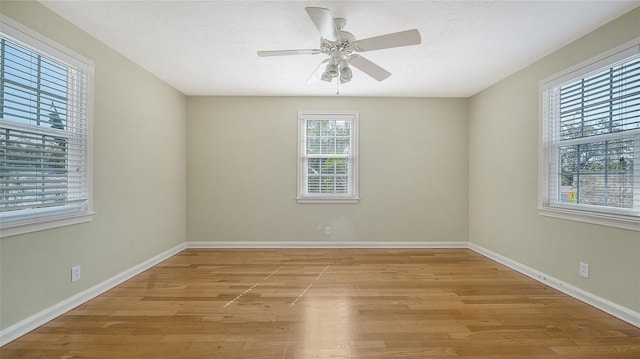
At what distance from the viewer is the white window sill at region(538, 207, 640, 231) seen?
2166 millimetres

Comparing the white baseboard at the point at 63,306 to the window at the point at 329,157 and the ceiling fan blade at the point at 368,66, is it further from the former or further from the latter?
the ceiling fan blade at the point at 368,66

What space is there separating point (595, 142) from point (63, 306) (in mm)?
4798

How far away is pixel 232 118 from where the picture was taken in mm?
4371

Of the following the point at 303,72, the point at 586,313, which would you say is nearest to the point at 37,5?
the point at 303,72

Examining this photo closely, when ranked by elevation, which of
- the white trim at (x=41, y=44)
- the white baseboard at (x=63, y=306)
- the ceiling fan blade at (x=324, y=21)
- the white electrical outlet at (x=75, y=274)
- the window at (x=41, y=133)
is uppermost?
Result: the ceiling fan blade at (x=324, y=21)

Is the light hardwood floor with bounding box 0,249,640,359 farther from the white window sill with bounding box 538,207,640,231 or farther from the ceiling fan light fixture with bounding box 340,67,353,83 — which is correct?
the ceiling fan light fixture with bounding box 340,67,353,83

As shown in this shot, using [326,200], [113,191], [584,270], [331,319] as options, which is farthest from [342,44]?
[584,270]

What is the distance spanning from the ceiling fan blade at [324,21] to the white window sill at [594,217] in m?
2.67

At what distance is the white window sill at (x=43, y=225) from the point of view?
188cm

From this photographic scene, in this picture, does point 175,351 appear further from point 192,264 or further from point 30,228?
point 192,264

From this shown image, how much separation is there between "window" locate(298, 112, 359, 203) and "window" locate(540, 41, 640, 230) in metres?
2.40

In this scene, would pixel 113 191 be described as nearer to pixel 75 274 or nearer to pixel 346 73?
pixel 75 274

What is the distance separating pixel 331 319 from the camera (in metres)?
2.21

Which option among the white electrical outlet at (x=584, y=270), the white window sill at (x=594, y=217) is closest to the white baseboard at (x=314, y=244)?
the white window sill at (x=594, y=217)
